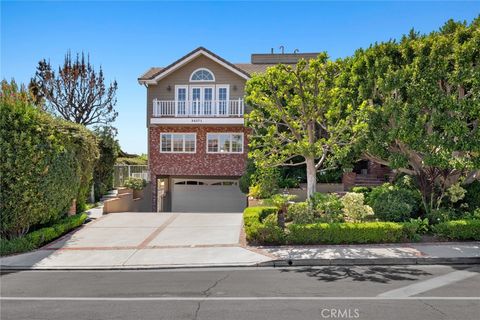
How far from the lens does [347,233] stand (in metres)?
11.1

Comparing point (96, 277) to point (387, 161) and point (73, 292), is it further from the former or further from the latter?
point (387, 161)

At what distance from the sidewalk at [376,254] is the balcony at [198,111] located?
11873 millimetres

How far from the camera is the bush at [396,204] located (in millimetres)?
12273

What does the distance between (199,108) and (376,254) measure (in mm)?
14639

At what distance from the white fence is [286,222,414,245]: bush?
14.2 meters

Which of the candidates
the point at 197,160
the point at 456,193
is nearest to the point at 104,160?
the point at 197,160

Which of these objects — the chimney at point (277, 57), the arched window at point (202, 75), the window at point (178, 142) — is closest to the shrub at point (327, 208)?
the window at point (178, 142)

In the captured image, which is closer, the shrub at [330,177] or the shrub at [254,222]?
the shrub at [254,222]

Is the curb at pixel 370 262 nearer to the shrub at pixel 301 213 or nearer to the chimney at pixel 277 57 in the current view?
the shrub at pixel 301 213

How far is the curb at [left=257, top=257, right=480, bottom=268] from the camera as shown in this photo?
364 inches

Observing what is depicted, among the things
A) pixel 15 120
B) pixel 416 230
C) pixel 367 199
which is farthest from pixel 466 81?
pixel 15 120

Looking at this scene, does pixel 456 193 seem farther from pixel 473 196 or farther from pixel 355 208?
pixel 355 208

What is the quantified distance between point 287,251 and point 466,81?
7.41 m

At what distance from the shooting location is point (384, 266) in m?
9.14
